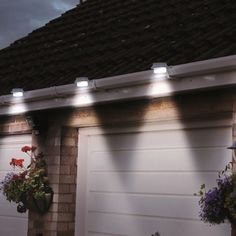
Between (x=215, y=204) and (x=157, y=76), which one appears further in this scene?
(x=157, y=76)

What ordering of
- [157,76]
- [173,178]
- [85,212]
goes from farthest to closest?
[85,212]
[173,178]
[157,76]

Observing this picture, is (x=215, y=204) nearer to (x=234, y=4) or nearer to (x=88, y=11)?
(x=234, y=4)

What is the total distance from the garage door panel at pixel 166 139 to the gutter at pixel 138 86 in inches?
21.6

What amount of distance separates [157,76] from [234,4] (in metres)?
2.27

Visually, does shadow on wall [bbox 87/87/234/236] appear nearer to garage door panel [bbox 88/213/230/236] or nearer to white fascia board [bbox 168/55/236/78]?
garage door panel [bbox 88/213/230/236]

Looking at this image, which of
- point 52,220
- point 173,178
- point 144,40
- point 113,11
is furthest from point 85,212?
point 113,11

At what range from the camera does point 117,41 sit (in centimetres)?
920

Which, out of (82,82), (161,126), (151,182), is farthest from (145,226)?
(82,82)

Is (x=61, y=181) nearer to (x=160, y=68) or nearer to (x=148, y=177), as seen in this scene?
(x=148, y=177)

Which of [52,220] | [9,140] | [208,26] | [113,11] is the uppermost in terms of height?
[113,11]

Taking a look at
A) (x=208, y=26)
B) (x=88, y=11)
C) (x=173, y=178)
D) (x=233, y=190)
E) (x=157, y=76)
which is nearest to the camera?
(x=233, y=190)

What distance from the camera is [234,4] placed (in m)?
8.27

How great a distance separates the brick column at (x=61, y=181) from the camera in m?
8.47

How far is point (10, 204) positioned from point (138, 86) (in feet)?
12.2
